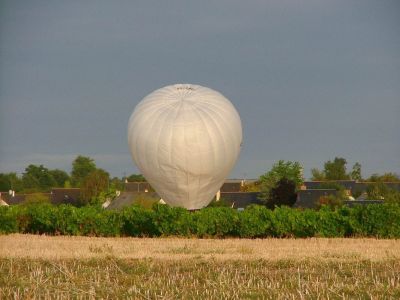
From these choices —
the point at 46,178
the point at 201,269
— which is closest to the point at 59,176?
the point at 46,178

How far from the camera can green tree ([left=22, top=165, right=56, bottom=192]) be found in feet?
410

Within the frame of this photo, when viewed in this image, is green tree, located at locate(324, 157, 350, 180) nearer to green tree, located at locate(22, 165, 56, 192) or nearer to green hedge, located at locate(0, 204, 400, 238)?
green tree, located at locate(22, 165, 56, 192)

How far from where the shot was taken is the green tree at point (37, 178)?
Answer: 12483 cm

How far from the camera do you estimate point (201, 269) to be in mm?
20656

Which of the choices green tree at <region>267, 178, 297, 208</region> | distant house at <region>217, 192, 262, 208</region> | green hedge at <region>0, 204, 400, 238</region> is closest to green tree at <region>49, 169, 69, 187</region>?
distant house at <region>217, 192, 262, 208</region>

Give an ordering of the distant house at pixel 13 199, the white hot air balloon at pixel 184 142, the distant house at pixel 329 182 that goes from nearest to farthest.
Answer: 1. the white hot air balloon at pixel 184 142
2. the distant house at pixel 13 199
3. the distant house at pixel 329 182

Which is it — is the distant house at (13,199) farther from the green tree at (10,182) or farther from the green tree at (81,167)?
the green tree at (81,167)

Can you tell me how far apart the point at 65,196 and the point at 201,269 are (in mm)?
67306

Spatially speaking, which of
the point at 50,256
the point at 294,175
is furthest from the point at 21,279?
the point at 294,175

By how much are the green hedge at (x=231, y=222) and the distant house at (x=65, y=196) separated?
4687cm

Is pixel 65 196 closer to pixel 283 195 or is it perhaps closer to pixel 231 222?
pixel 283 195

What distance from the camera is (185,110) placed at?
4984 cm

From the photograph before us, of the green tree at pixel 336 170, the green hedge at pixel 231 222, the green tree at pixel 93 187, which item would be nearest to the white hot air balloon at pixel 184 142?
the green hedge at pixel 231 222

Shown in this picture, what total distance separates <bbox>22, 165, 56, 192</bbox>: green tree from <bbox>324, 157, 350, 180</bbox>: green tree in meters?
40.2
